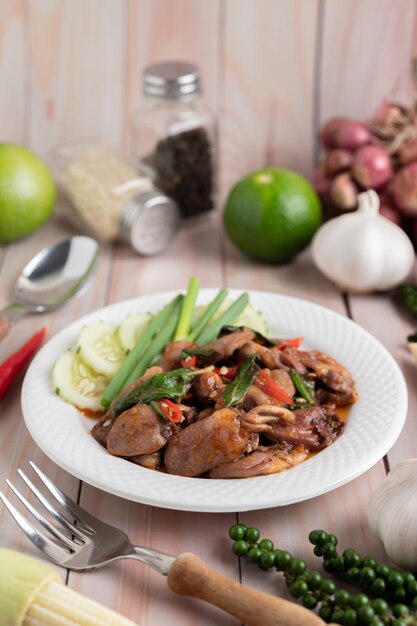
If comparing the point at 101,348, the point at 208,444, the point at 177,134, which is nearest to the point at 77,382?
the point at 101,348

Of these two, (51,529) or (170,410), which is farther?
(170,410)

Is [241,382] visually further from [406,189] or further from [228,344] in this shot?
[406,189]

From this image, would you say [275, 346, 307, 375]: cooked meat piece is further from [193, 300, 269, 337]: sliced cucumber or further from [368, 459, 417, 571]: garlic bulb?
[368, 459, 417, 571]: garlic bulb

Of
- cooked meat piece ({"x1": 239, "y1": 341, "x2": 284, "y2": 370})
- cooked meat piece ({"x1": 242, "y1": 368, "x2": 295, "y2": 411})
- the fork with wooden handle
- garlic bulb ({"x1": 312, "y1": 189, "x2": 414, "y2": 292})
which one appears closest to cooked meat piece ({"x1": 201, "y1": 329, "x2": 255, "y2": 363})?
cooked meat piece ({"x1": 239, "y1": 341, "x2": 284, "y2": 370})

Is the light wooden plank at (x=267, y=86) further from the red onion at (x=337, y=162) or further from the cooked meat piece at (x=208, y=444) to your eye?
the cooked meat piece at (x=208, y=444)

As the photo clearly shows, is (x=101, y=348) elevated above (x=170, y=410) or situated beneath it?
situated beneath

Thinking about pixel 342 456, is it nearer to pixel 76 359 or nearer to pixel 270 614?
pixel 270 614
